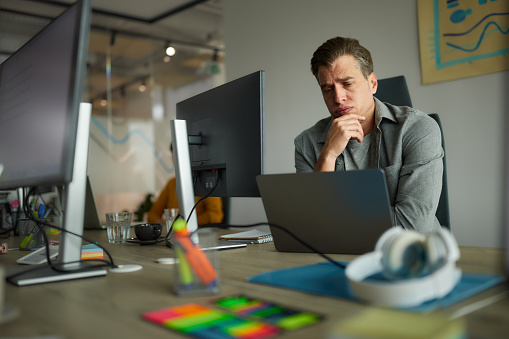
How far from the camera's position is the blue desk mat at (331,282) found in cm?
66

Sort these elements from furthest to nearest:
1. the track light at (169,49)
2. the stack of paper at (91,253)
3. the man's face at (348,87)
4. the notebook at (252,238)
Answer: the track light at (169,49), the man's face at (348,87), the notebook at (252,238), the stack of paper at (91,253)

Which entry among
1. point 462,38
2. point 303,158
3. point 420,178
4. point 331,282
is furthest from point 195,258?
point 462,38

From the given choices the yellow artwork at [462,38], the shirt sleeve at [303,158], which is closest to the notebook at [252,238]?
the shirt sleeve at [303,158]

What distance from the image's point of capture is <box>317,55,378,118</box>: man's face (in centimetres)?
176

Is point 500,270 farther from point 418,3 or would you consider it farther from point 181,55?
point 181,55

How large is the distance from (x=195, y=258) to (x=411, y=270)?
360mm

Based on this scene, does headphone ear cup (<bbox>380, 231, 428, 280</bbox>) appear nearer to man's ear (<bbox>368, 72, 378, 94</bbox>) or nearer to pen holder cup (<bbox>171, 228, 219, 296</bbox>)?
pen holder cup (<bbox>171, 228, 219, 296</bbox>)

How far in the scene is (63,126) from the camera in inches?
36.9

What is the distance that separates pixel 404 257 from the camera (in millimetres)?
712

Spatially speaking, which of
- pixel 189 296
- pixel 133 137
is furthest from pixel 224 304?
pixel 133 137

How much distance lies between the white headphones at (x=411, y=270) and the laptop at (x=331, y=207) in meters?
0.26

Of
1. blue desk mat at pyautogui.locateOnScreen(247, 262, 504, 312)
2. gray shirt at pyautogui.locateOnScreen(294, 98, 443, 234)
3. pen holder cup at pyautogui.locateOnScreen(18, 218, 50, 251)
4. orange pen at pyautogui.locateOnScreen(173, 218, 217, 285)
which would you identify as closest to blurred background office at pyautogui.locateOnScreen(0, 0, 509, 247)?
blue desk mat at pyautogui.locateOnScreen(247, 262, 504, 312)

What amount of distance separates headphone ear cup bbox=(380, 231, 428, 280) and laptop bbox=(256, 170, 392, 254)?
0.93 ft

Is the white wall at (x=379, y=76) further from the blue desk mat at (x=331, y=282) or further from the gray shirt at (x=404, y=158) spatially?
the blue desk mat at (x=331, y=282)
